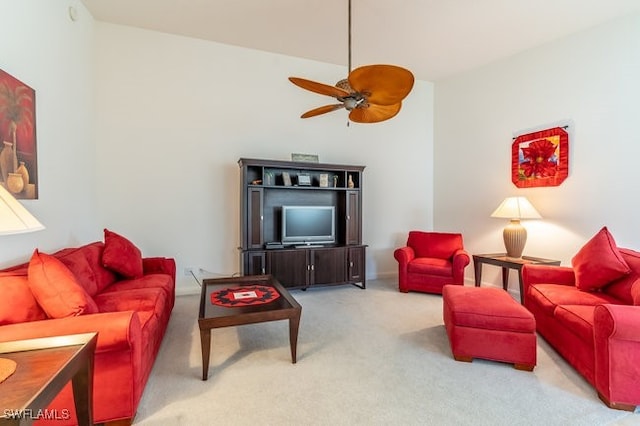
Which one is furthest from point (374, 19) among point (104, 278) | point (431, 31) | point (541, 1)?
point (104, 278)

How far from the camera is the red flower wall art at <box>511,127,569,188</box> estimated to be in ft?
12.5

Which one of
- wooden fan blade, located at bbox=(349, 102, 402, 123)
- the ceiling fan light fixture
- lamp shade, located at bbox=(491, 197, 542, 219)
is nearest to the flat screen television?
wooden fan blade, located at bbox=(349, 102, 402, 123)

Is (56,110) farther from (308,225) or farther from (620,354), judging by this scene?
(620,354)

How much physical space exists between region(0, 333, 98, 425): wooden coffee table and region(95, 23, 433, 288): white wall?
2.81m

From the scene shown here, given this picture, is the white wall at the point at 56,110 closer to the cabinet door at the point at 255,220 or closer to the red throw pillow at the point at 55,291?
the red throw pillow at the point at 55,291

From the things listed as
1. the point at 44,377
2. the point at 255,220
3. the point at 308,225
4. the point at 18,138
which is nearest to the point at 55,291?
the point at 44,377

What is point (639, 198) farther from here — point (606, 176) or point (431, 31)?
point (431, 31)

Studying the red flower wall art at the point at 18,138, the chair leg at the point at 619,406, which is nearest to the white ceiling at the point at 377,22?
the red flower wall art at the point at 18,138

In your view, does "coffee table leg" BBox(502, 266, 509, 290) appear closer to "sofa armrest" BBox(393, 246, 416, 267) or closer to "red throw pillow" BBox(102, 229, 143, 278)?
"sofa armrest" BBox(393, 246, 416, 267)

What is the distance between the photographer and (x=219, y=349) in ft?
8.55

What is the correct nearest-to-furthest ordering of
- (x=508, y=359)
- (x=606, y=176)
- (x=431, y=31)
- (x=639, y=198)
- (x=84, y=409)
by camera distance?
(x=84, y=409) < (x=508, y=359) < (x=639, y=198) < (x=606, y=176) < (x=431, y=31)

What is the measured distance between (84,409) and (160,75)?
386 cm

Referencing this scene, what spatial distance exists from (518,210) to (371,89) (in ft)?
8.80

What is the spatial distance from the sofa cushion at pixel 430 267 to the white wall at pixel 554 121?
3.09ft
